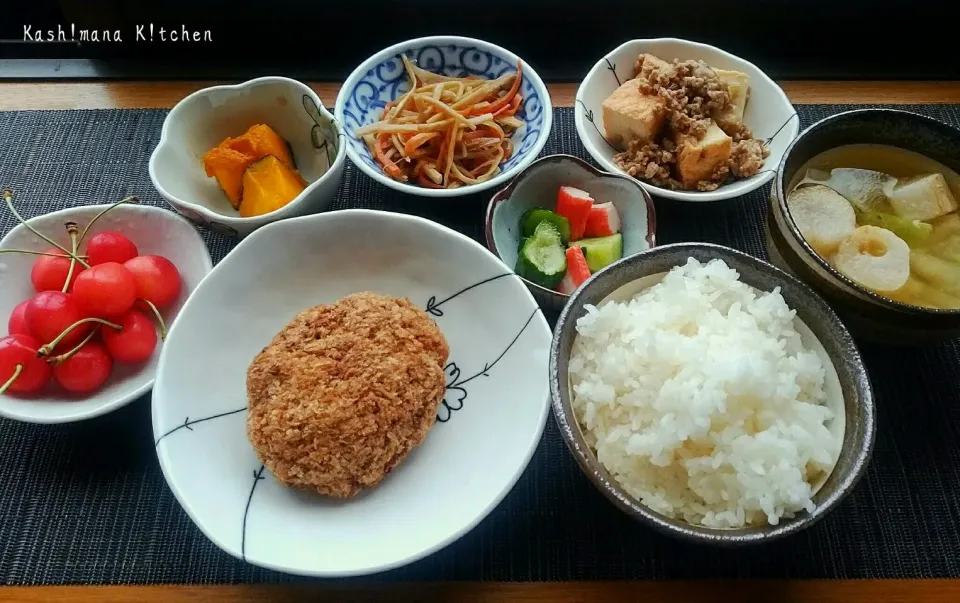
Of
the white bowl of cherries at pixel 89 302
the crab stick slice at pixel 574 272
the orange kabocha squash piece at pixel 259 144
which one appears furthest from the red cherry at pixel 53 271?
the crab stick slice at pixel 574 272

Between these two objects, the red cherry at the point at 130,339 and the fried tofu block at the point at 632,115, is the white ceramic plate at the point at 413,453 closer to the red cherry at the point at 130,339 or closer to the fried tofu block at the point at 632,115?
the red cherry at the point at 130,339

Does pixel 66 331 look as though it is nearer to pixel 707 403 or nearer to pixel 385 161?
pixel 385 161

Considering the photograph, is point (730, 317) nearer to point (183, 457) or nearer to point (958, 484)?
point (958, 484)

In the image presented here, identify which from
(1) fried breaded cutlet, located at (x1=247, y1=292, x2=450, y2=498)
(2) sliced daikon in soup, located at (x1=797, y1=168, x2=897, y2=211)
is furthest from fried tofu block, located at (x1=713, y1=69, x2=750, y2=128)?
(1) fried breaded cutlet, located at (x1=247, y1=292, x2=450, y2=498)

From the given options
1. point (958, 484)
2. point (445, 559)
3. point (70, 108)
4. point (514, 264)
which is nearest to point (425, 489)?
point (445, 559)

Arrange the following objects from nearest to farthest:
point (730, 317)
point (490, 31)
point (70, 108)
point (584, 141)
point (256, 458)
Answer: point (730, 317) < point (256, 458) < point (584, 141) < point (70, 108) < point (490, 31)
